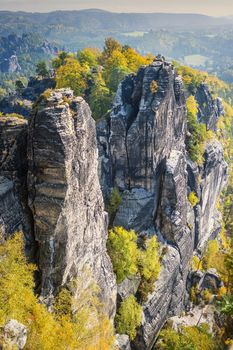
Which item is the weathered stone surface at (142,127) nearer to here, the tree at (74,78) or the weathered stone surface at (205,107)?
the tree at (74,78)

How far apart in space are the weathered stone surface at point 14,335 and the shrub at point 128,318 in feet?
66.6

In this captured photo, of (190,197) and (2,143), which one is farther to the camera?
(190,197)

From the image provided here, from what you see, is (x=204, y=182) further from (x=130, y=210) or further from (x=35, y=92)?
(x=35, y=92)

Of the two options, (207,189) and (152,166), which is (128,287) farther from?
(207,189)

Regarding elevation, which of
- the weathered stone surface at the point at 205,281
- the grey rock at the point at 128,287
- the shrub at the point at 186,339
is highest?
the grey rock at the point at 128,287

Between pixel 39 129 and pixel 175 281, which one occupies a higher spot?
pixel 39 129

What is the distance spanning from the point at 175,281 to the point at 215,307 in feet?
28.4

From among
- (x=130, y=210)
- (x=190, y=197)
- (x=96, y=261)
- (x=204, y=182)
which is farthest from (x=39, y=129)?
(x=204, y=182)

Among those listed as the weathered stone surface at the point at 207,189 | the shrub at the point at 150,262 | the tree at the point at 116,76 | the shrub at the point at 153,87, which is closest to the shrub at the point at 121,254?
the shrub at the point at 150,262

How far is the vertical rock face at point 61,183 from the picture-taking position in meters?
27.5

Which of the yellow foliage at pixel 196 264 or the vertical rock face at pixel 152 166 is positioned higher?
the vertical rock face at pixel 152 166

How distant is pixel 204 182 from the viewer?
67.9m

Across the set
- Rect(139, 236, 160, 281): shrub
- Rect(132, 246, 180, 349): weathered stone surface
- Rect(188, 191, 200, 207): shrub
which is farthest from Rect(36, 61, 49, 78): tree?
Rect(139, 236, 160, 281): shrub

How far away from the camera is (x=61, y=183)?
2819 cm
